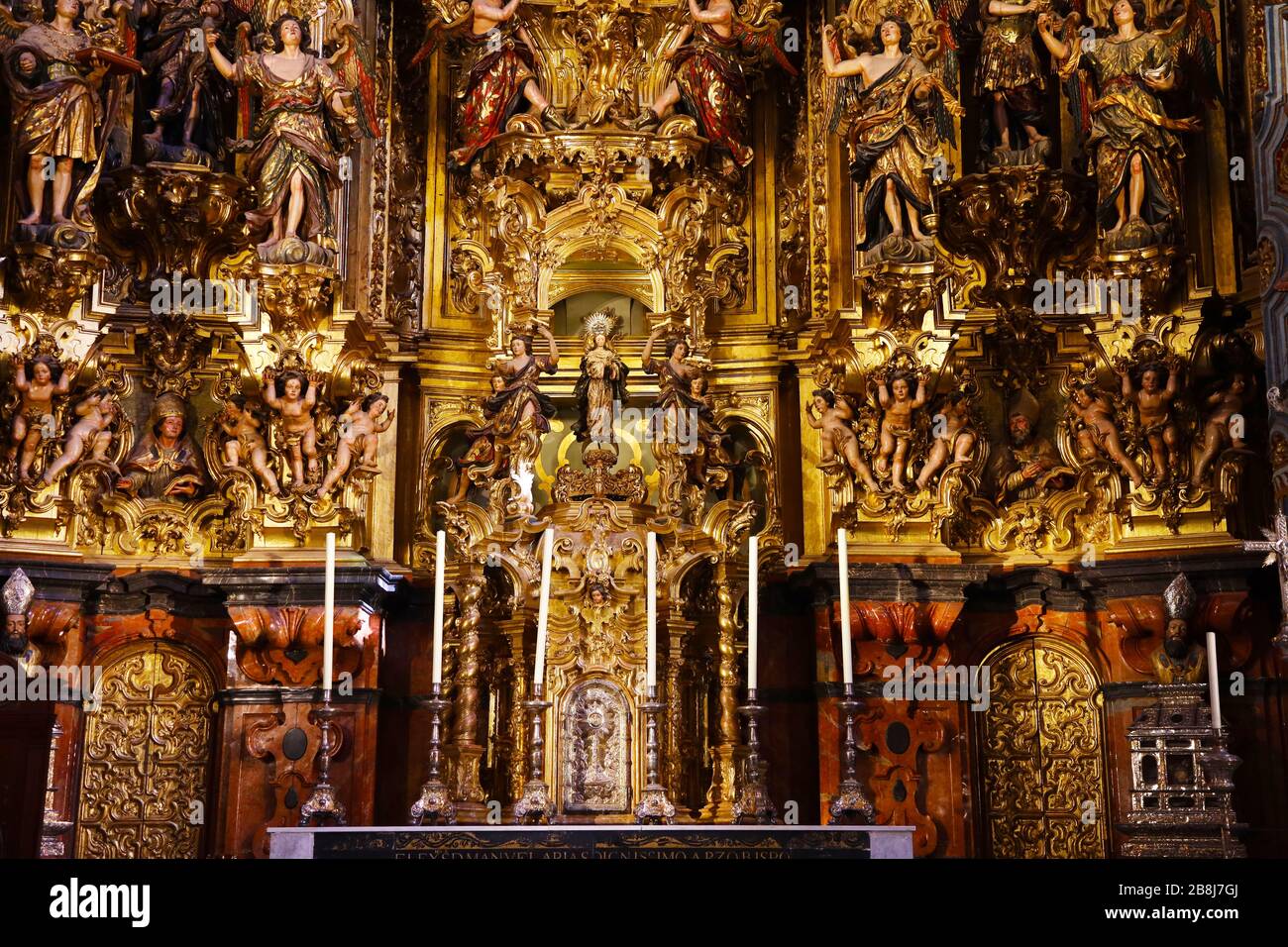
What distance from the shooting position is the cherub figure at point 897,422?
14234mm

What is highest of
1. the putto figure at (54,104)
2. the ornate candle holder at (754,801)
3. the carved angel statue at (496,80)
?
the carved angel statue at (496,80)

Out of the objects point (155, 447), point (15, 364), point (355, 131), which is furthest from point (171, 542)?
point (355, 131)

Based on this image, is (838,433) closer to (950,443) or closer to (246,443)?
(950,443)

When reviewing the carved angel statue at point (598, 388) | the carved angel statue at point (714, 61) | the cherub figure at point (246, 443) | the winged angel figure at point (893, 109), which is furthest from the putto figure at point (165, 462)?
the winged angel figure at point (893, 109)

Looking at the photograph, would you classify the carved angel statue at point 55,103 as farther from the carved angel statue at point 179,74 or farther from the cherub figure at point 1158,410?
the cherub figure at point 1158,410

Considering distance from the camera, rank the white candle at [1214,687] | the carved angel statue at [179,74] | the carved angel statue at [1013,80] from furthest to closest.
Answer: the carved angel statue at [1013,80], the carved angel statue at [179,74], the white candle at [1214,687]

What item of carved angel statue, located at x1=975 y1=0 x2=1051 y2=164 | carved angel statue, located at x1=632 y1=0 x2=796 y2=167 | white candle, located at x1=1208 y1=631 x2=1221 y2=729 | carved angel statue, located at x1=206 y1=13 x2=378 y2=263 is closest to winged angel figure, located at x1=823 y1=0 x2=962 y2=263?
carved angel statue, located at x1=975 y1=0 x2=1051 y2=164

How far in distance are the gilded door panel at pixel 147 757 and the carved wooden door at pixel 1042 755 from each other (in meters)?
7.19

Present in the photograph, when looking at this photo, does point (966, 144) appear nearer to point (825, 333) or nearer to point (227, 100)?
point (825, 333)

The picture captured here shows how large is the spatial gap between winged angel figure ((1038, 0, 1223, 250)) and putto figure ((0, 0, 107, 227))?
8856 mm

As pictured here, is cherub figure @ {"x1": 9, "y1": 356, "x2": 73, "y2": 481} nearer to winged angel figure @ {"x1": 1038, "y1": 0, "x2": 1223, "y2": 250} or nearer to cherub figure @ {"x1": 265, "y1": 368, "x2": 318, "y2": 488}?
cherub figure @ {"x1": 265, "y1": 368, "x2": 318, "y2": 488}

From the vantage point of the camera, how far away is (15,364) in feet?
44.6

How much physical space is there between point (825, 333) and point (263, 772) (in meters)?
6.44
